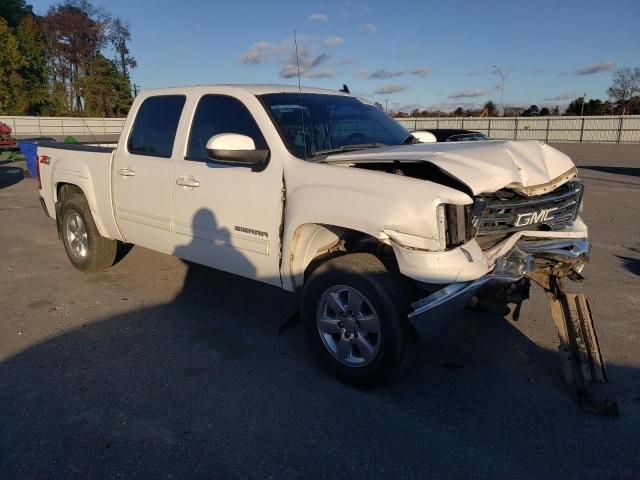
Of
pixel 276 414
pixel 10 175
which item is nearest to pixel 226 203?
pixel 276 414

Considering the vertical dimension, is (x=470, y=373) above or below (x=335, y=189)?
below

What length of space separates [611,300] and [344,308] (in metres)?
3.19

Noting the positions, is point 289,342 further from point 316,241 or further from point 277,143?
point 277,143

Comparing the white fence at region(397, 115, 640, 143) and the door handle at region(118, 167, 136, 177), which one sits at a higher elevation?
the white fence at region(397, 115, 640, 143)

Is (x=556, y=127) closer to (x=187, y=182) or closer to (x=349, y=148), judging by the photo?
(x=349, y=148)

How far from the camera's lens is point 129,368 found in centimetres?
381

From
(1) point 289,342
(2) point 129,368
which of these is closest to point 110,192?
(2) point 129,368

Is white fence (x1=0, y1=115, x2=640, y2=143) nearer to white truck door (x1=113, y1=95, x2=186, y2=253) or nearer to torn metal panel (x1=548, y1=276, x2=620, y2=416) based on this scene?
white truck door (x1=113, y1=95, x2=186, y2=253)

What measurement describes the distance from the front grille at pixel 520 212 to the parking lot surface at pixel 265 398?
43.1 inches

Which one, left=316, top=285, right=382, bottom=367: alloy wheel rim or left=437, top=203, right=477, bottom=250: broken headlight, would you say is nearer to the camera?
left=437, top=203, right=477, bottom=250: broken headlight

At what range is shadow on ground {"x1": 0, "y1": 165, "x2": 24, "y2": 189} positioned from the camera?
1539cm

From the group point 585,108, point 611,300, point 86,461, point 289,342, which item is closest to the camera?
point 86,461

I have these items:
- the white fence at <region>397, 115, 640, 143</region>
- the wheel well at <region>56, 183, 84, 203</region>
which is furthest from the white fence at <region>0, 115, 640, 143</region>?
the wheel well at <region>56, 183, 84, 203</region>

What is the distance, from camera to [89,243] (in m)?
5.91
